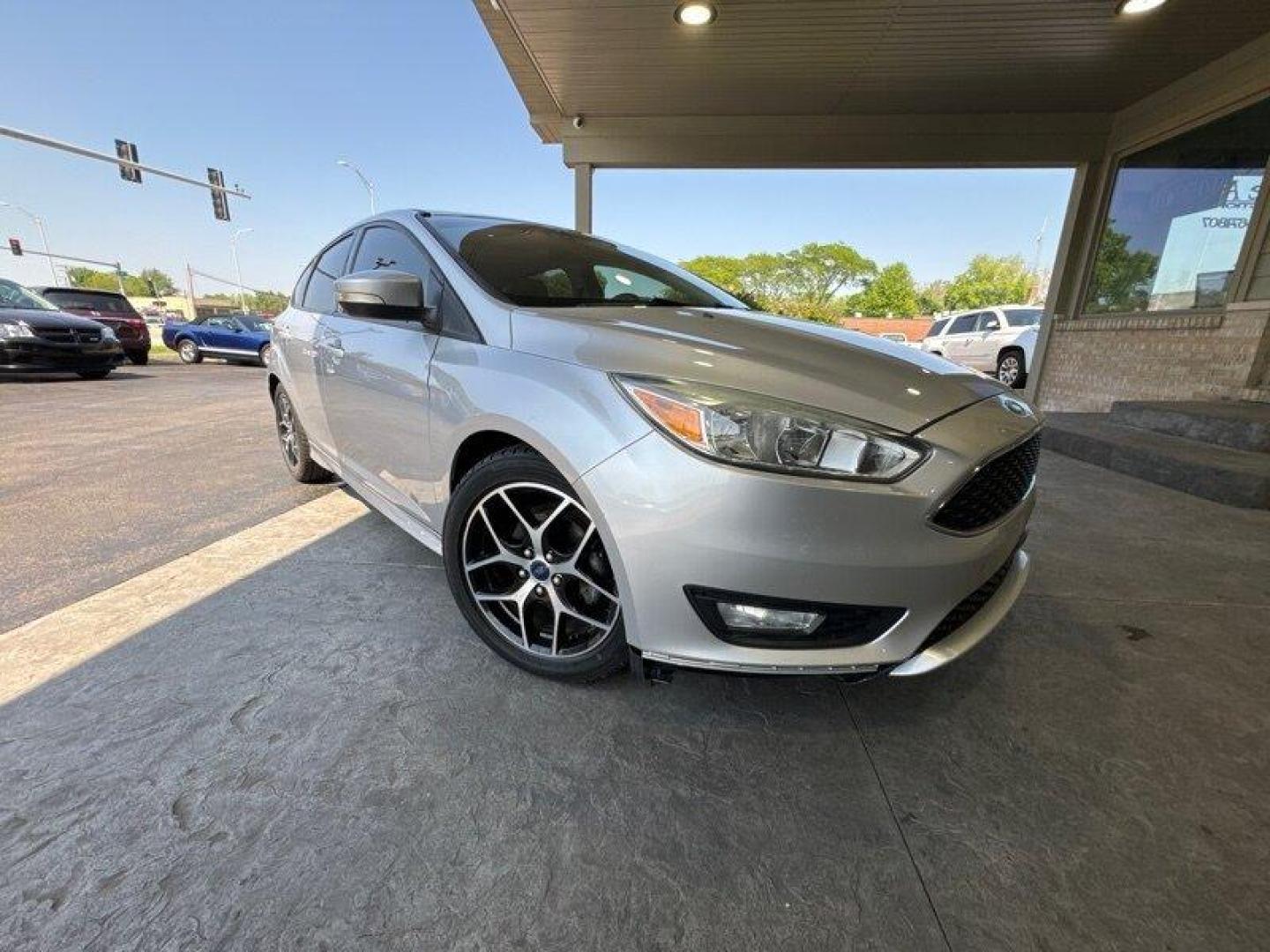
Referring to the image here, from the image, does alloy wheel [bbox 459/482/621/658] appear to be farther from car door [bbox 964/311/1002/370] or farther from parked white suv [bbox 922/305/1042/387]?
car door [bbox 964/311/1002/370]

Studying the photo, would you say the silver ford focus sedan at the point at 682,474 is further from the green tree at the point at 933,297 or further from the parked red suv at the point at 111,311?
the green tree at the point at 933,297

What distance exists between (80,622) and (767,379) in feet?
7.94

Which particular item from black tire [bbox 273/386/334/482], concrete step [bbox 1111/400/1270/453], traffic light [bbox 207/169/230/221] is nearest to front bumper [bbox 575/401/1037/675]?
black tire [bbox 273/386/334/482]

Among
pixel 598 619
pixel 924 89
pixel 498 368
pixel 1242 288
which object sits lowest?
pixel 598 619

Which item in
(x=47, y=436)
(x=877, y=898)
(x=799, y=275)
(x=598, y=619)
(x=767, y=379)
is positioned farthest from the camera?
(x=799, y=275)

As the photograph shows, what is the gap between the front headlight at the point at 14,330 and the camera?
7.67 metres

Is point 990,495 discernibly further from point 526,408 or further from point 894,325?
point 894,325

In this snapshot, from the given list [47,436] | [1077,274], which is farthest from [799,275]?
[47,436]

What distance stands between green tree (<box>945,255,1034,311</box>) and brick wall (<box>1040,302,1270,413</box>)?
55049mm

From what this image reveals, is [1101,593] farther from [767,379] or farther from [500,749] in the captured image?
[500,749]

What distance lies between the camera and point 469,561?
180 centimetres

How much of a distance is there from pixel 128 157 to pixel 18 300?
13443mm

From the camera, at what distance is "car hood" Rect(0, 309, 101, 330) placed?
786 cm

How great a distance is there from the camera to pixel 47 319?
26.5 ft
